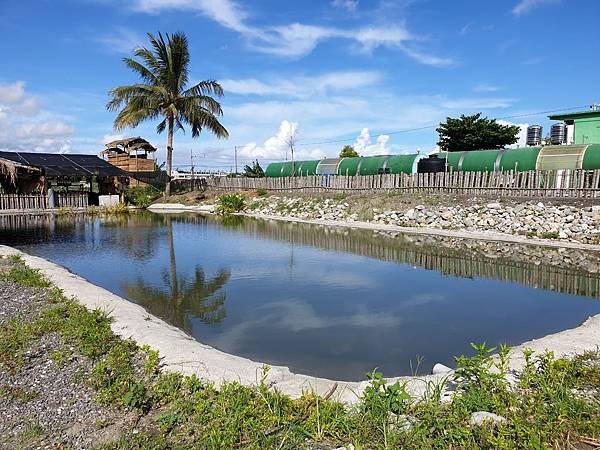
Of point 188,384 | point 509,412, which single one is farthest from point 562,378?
point 188,384

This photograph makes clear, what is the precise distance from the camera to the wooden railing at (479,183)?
19.4 metres

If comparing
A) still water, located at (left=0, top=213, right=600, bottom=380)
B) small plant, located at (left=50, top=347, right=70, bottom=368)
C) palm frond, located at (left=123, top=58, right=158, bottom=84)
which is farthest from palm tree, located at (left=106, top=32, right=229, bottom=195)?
small plant, located at (left=50, top=347, right=70, bottom=368)

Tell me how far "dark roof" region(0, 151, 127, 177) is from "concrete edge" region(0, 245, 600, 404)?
2607 centimetres

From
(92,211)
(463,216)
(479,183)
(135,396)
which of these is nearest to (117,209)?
(92,211)

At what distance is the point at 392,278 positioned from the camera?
468 inches

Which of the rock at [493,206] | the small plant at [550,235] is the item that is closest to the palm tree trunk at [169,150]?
the rock at [493,206]

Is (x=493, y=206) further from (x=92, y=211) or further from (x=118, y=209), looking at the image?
(x=92, y=211)

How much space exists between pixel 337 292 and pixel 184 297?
11.0 feet

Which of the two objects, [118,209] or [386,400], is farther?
[118,209]

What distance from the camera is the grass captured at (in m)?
3.82

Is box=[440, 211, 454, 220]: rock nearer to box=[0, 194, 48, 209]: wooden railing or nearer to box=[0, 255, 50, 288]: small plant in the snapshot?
box=[0, 255, 50, 288]: small plant

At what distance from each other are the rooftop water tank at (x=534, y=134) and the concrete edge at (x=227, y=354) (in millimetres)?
32335

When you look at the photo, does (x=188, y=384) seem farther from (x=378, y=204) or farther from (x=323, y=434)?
(x=378, y=204)

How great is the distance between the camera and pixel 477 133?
3516 centimetres
